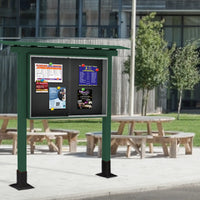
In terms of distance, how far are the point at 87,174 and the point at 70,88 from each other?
1691mm

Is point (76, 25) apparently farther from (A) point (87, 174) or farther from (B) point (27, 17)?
(A) point (87, 174)

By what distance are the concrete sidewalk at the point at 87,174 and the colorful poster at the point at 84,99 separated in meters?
1.28

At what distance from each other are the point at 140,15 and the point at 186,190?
108 ft

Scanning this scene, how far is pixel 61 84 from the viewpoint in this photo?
32.6 ft

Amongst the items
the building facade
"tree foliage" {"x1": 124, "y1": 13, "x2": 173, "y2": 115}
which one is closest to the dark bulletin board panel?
"tree foliage" {"x1": 124, "y1": 13, "x2": 173, "y2": 115}

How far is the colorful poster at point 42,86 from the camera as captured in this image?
9.59 meters

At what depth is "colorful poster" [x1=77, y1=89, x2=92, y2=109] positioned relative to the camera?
10.2 metres

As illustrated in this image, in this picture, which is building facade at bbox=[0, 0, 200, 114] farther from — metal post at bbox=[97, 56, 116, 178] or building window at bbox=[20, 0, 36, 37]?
metal post at bbox=[97, 56, 116, 178]

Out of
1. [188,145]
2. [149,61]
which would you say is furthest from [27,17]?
[188,145]

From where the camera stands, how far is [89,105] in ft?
33.8

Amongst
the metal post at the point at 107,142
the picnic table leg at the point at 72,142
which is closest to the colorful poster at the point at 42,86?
the metal post at the point at 107,142

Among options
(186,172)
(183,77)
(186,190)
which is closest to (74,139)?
(186,172)

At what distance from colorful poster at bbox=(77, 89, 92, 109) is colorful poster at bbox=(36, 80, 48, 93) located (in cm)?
72

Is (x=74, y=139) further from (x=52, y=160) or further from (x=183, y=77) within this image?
(x=183, y=77)
